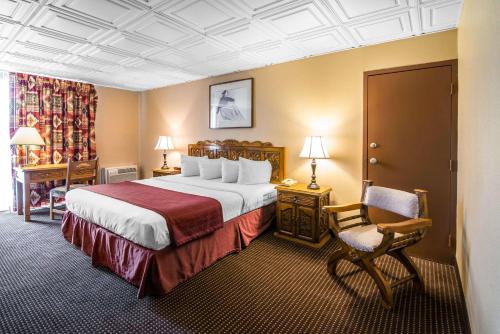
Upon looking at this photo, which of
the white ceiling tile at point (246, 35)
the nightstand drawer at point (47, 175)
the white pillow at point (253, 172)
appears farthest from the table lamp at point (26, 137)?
the white ceiling tile at point (246, 35)

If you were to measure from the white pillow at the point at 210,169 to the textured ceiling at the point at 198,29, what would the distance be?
4.81ft

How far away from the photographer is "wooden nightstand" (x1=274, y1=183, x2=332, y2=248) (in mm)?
3154

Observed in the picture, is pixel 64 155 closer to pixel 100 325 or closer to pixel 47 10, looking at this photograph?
pixel 47 10

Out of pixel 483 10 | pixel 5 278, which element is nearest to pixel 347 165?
pixel 483 10

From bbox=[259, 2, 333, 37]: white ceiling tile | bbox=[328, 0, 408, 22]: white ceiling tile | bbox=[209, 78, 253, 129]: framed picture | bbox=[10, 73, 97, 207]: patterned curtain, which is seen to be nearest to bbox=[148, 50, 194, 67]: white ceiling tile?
bbox=[209, 78, 253, 129]: framed picture

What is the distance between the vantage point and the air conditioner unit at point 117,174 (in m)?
5.56

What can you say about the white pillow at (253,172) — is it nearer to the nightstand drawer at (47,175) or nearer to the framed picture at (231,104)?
the framed picture at (231,104)

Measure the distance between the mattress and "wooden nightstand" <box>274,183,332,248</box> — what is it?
0.96 ft

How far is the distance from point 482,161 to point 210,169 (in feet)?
10.7

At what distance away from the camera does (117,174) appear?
18.6 feet

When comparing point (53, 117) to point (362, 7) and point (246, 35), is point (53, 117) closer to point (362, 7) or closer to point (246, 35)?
point (246, 35)

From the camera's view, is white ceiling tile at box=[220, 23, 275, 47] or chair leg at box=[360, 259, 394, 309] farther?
white ceiling tile at box=[220, 23, 275, 47]

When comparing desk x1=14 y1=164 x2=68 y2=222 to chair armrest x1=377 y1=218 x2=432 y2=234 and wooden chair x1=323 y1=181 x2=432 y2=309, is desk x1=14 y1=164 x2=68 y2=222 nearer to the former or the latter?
wooden chair x1=323 y1=181 x2=432 y2=309

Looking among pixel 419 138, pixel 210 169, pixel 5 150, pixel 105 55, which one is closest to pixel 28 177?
pixel 5 150
